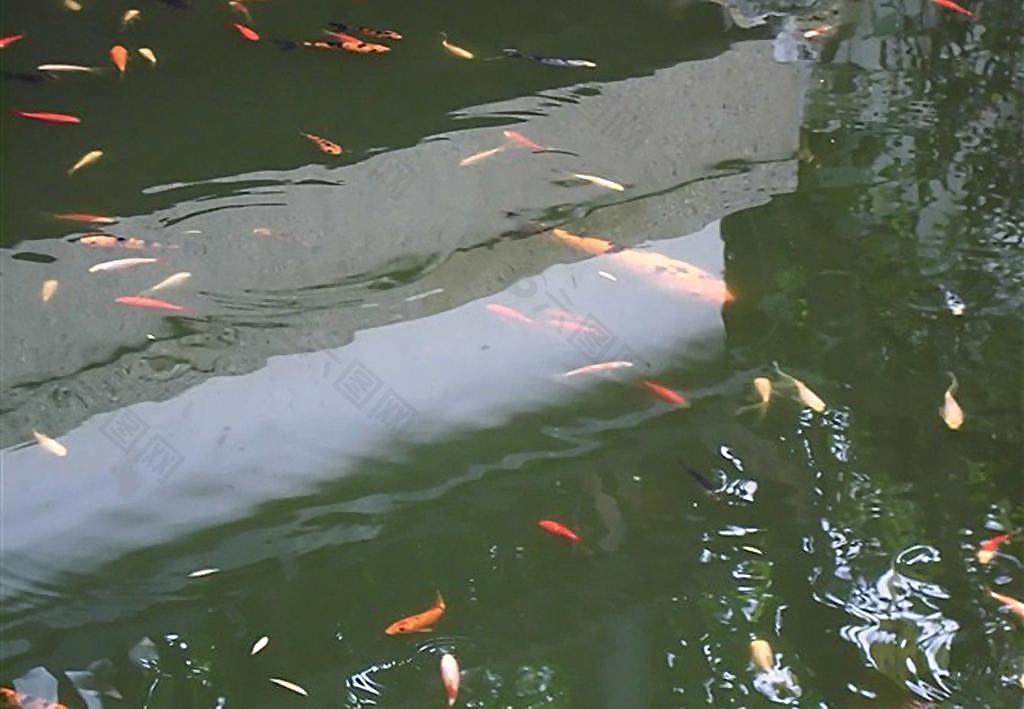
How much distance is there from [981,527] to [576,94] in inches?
56.4

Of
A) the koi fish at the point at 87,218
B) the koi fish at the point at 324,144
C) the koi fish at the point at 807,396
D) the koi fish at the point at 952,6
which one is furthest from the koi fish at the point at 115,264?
the koi fish at the point at 952,6

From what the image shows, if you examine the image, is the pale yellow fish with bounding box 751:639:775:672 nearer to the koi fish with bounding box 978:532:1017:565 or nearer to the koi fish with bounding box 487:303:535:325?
the koi fish with bounding box 978:532:1017:565

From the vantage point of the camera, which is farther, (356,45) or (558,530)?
(356,45)

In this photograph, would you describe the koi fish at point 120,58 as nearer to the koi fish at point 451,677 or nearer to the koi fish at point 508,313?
the koi fish at point 508,313

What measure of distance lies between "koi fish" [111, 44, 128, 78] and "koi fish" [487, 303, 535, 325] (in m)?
1.19

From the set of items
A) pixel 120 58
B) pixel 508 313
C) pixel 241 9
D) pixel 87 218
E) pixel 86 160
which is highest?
pixel 241 9

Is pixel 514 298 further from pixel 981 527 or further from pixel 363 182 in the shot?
pixel 981 527

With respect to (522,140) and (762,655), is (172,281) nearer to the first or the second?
(522,140)

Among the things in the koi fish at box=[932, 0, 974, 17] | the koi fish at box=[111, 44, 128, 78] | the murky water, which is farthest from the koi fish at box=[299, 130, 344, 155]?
the koi fish at box=[932, 0, 974, 17]

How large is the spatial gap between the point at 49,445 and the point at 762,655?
1.54 m

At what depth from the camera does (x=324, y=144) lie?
2.53 metres

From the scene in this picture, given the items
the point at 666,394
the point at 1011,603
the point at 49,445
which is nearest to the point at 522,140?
the point at 666,394

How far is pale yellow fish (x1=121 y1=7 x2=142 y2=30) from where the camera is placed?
2629 millimetres

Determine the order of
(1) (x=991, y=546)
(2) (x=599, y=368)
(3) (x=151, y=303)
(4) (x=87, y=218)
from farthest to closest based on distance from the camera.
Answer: (4) (x=87, y=218) → (3) (x=151, y=303) → (2) (x=599, y=368) → (1) (x=991, y=546)
